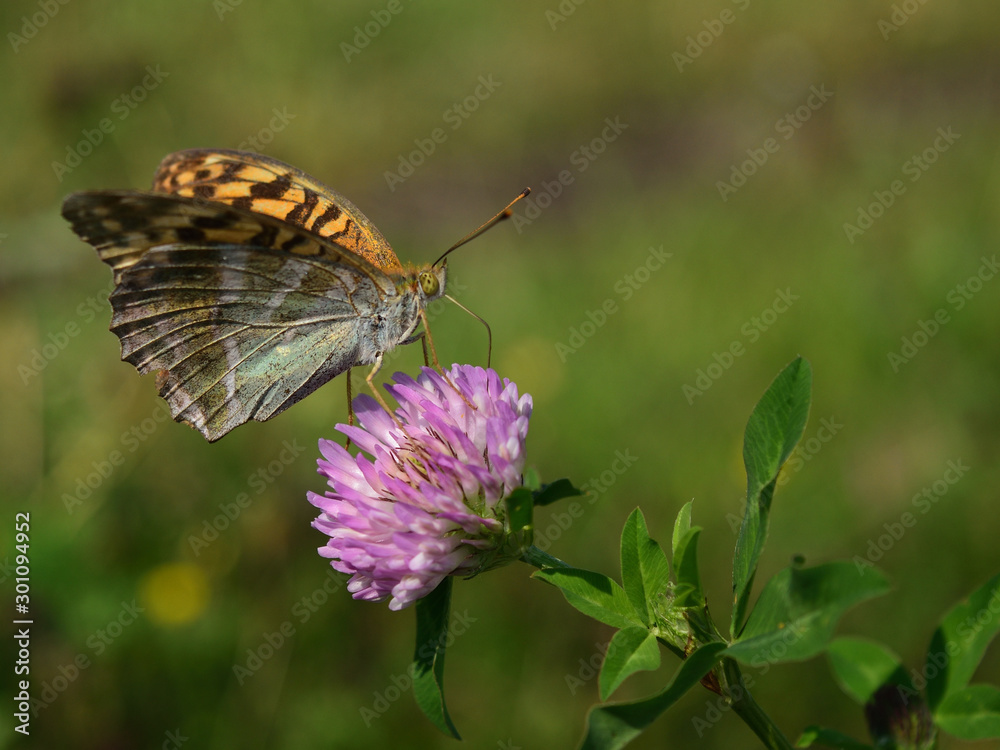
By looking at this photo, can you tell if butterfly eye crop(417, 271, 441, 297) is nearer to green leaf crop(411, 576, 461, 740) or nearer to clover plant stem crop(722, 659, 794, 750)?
green leaf crop(411, 576, 461, 740)

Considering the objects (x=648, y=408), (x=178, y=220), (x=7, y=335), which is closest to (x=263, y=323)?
(x=178, y=220)

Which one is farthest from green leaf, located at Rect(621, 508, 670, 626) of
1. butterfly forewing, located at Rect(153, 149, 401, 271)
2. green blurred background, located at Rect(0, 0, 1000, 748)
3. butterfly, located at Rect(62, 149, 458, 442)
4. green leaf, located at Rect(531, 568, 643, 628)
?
green blurred background, located at Rect(0, 0, 1000, 748)

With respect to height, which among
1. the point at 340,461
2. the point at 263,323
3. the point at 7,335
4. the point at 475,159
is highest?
the point at 475,159

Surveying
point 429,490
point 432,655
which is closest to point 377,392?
point 429,490

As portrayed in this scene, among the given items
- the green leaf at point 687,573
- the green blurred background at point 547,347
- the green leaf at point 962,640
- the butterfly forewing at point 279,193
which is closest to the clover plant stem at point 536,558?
the green leaf at point 687,573

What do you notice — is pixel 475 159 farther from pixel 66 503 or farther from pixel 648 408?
pixel 66 503

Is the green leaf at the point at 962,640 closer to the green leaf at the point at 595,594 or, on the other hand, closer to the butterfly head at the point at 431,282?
the green leaf at the point at 595,594
